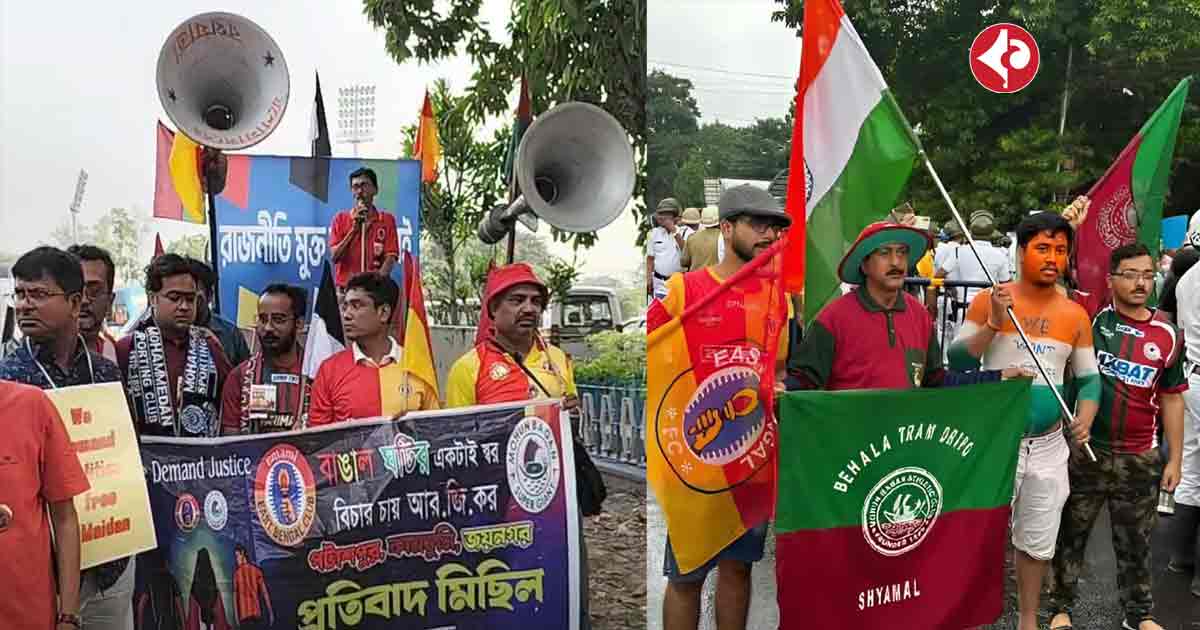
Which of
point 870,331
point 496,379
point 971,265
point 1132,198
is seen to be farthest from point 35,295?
point 971,265

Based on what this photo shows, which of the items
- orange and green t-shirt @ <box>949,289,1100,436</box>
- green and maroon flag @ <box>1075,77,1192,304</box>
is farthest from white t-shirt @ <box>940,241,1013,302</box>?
orange and green t-shirt @ <box>949,289,1100,436</box>

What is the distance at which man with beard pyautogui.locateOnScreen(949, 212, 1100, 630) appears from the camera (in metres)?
5.11

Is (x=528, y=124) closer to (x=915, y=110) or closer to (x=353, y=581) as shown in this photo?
(x=353, y=581)

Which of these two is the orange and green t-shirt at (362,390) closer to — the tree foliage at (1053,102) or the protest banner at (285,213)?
the protest banner at (285,213)

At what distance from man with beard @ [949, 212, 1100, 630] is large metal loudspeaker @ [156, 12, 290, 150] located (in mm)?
2870

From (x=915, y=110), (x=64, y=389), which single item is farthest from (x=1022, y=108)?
(x=64, y=389)

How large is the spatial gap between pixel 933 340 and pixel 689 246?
186 inches

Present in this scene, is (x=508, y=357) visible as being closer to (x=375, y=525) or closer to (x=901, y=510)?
(x=375, y=525)

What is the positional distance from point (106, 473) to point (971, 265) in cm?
809

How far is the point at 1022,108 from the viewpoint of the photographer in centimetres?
1499

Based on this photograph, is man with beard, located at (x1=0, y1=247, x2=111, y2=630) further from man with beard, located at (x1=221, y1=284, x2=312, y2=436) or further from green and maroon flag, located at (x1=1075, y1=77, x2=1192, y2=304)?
green and maroon flag, located at (x1=1075, y1=77, x2=1192, y2=304)

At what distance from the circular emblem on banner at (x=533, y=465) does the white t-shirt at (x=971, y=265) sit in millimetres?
6406

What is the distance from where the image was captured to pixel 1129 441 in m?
5.41

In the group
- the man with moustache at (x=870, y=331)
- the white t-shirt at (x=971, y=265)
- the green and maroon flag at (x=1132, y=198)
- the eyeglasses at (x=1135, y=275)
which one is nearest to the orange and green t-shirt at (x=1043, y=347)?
the eyeglasses at (x=1135, y=275)
